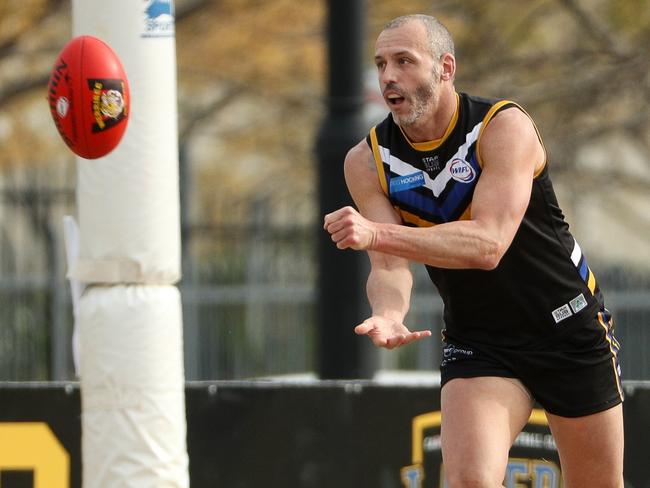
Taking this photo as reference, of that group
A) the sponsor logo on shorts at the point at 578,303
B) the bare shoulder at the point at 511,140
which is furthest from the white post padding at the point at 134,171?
the sponsor logo on shorts at the point at 578,303

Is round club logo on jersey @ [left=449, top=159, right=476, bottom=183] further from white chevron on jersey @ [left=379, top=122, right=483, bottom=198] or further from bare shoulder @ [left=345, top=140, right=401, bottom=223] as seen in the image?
bare shoulder @ [left=345, top=140, right=401, bottom=223]

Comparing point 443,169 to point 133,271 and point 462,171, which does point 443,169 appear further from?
point 133,271

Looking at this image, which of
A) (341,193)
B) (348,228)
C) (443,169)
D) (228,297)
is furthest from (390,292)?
(228,297)

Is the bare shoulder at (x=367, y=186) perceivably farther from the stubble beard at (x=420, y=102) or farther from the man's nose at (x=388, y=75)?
the man's nose at (x=388, y=75)

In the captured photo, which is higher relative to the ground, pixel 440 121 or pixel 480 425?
pixel 440 121

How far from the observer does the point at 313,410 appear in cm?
761

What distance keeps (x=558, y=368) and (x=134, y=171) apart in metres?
2.33

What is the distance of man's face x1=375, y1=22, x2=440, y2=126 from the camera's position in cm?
550

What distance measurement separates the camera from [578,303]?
5.91 meters

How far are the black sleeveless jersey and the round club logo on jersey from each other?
8cm

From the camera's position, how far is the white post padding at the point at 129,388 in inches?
274

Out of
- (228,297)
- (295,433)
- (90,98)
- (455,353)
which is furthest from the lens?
(228,297)

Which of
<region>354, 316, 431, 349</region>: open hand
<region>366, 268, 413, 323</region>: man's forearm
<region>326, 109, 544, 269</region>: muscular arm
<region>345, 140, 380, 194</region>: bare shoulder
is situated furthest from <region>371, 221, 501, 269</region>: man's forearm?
<region>345, 140, 380, 194</region>: bare shoulder

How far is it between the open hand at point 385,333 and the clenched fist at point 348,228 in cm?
49
